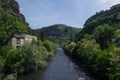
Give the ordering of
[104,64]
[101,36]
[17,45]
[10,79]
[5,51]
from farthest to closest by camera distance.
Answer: [101,36] → [17,45] → [5,51] → [104,64] → [10,79]

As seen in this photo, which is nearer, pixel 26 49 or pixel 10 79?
pixel 10 79

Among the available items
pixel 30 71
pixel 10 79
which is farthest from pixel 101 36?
pixel 10 79

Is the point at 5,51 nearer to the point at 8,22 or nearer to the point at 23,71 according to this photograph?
the point at 23,71

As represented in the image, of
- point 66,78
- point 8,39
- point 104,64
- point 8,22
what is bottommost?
point 66,78

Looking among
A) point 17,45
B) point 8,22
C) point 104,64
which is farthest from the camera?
point 8,22

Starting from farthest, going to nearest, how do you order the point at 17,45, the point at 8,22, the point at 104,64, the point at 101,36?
the point at 8,22, the point at 101,36, the point at 17,45, the point at 104,64

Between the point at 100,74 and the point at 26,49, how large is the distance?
22017 millimetres

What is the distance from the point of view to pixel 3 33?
86.5 meters

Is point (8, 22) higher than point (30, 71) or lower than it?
higher

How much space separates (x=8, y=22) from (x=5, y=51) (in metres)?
46.6

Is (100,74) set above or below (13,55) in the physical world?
below

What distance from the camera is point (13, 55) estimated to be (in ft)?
200

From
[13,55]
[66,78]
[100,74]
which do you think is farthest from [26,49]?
[100,74]

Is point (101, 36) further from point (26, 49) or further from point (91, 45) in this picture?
point (26, 49)
